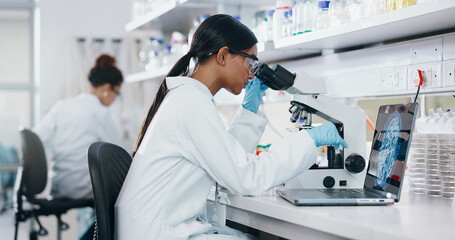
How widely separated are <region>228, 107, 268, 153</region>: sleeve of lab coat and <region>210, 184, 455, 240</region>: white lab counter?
31 centimetres

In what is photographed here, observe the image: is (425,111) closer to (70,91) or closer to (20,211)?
(20,211)

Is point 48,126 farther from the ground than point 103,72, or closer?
closer

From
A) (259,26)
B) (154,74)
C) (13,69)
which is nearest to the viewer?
(259,26)

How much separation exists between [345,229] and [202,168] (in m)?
0.45

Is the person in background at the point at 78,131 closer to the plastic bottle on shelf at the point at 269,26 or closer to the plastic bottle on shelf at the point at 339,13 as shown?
the plastic bottle on shelf at the point at 269,26

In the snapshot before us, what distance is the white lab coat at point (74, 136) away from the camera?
Answer: 121 inches

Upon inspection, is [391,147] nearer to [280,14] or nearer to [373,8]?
[373,8]

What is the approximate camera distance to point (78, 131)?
3213mm

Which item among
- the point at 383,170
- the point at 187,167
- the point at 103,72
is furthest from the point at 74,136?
the point at 383,170

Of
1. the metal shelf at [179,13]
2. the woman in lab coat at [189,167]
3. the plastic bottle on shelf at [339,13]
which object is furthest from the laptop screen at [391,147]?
Answer: the metal shelf at [179,13]

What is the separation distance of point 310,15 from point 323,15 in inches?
4.5

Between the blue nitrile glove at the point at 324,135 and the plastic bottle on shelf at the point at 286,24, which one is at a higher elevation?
the plastic bottle on shelf at the point at 286,24

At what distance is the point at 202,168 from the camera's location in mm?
1360

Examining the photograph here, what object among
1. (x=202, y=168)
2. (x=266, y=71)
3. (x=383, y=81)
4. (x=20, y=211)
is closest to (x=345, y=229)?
(x=202, y=168)
